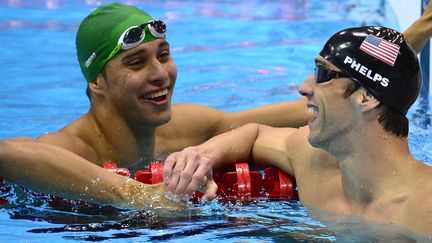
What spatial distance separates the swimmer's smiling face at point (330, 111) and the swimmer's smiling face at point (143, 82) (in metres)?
1.14

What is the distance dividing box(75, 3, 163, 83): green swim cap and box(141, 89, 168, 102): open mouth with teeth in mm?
269

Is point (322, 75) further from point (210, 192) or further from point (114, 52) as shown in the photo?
point (114, 52)

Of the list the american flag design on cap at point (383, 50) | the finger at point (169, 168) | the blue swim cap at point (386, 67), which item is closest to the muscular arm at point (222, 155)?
the finger at point (169, 168)

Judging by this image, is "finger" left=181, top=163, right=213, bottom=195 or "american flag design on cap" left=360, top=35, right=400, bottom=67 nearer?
"american flag design on cap" left=360, top=35, right=400, bottom=67

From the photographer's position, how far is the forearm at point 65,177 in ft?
13.5

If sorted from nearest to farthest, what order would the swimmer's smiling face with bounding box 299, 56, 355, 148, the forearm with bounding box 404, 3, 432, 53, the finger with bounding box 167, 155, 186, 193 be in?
the swimmer's smiling face with bounding box 299, 56, 355, 148 < the finger with bounding box 167, 155, 186, 193 < the forearm with bounding box 404, 3, 432, 53

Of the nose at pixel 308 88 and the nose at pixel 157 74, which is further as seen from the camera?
the nose at pixel 157 74

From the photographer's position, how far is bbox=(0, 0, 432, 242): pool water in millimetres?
4031

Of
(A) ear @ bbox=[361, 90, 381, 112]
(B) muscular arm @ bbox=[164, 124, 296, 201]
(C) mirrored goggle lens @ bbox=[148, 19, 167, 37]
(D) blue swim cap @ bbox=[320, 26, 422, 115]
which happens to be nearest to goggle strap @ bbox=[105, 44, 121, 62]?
(C) mirrored goggle lens @ bbox=[148, 19, 167, 37]

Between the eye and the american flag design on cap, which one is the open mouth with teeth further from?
the american flag design on cap

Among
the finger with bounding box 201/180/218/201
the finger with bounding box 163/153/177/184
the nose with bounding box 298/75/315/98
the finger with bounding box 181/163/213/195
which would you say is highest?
the nose with bounding box 298/75/315/98

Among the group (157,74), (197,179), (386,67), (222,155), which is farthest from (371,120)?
(157,74)

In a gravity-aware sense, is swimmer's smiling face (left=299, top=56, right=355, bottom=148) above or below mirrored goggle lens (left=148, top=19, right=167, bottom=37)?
below

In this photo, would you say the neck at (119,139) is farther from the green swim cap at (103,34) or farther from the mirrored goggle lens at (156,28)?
the mirrored goggle lens at (156,28)
